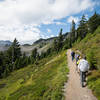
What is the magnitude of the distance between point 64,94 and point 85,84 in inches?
88.5

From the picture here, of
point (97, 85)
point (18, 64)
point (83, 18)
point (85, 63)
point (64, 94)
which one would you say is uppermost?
point (83, 18)

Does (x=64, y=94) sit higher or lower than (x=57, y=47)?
lower

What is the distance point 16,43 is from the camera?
53750 mm

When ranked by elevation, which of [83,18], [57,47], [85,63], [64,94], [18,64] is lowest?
[18,64]

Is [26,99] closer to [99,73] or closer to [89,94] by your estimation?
[89,94]

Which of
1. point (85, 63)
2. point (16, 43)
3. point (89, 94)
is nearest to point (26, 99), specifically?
point (89, 94)

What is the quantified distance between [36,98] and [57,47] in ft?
198

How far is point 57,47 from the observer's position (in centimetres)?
6712

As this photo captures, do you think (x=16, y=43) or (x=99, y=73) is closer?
(x=99, y=73)

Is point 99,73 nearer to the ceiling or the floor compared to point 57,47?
nearer to the floor

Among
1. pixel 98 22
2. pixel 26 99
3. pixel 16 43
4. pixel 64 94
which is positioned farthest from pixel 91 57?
pixel 16 43

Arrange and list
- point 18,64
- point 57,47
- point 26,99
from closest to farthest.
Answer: point 26,99 < point 18,64 < point 57,47

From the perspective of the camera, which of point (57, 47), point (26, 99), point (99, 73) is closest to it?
point (26, 99)

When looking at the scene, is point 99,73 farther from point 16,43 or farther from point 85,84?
point 16,43
